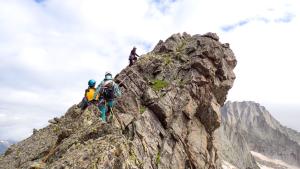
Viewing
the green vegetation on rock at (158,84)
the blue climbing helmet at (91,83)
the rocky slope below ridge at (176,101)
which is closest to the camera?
the blue climbing helmet at (91,83)

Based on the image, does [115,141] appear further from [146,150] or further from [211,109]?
[211,109]

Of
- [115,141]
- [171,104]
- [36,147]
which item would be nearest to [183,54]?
[171,104]

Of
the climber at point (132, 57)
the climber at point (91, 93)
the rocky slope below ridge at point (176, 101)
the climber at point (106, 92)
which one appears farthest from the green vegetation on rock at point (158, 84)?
the climber at point (91, 93)

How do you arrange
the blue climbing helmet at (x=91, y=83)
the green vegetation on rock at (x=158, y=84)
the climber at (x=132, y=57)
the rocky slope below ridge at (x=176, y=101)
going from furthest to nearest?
the climber at (x=132, y=57)
the green vegetation on rock at (x=158, y=84)
the rocky slope below ridge at (x=176, y=101)
the blue climbing helmet at (x=91, y=83)

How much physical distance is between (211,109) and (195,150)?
698 centimetres

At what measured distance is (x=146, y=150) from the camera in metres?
42.8

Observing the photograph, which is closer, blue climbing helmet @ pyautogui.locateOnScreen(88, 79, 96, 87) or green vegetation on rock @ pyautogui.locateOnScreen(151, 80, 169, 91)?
blue climbing helmet @ pyautogui.locateOnScreen(88, 79, 96, 87)

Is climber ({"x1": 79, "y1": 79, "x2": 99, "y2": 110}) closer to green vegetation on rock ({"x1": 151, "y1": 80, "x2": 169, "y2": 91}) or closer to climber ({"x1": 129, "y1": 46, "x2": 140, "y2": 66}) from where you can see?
green vegetation on rock ({"x1": 151, "y1": 80, "x2": 169, "y2": 91})

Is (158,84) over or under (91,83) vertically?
over

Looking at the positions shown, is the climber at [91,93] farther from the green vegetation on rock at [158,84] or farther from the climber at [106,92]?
the green vegetation on rock at [158,84]

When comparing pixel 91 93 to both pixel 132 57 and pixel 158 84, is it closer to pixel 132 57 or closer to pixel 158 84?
pixel 158 84

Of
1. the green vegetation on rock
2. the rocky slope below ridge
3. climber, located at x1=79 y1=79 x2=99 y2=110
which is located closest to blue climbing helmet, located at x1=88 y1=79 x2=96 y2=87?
climber, located at x1=79 y1=79 x2=99 y2=110

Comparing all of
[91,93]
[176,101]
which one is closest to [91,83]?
[91,93]

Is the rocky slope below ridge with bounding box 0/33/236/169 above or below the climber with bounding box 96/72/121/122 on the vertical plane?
above
